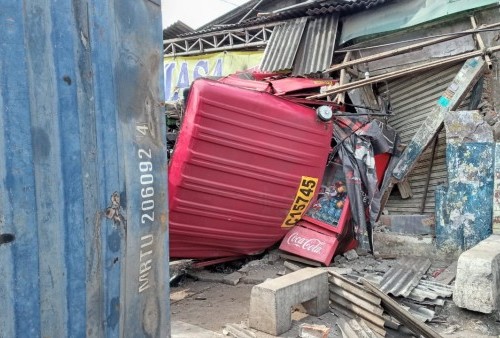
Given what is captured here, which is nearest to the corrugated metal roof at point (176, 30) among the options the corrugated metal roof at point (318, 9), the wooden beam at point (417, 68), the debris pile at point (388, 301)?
the corrugated metal roof at point (318, 9)

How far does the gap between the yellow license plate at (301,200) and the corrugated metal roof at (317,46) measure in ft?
7.50

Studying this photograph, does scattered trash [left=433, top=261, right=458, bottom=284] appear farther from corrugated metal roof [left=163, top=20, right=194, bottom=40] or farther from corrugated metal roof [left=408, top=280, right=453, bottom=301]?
corrugated metal roof [left=163, top=20, right=194, bottom=40]

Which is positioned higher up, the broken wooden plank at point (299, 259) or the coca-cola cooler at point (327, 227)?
the coca-cola cooler at point (327, 227)

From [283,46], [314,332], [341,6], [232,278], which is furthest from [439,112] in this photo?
[314,332]

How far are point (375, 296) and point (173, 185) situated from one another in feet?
7.73

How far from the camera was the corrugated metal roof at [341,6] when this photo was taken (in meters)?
7.04

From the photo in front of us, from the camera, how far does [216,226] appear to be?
5.31 m

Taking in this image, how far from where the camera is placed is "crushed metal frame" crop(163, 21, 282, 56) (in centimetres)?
890

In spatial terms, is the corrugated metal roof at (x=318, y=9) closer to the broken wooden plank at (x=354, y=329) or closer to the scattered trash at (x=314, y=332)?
the broken wooden plank at (x=354, y=329)

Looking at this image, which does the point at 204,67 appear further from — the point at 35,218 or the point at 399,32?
the point at 35,218

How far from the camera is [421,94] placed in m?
6.79

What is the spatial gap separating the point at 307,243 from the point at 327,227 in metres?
0.34

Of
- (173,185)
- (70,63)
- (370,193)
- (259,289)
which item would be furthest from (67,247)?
(370,193)

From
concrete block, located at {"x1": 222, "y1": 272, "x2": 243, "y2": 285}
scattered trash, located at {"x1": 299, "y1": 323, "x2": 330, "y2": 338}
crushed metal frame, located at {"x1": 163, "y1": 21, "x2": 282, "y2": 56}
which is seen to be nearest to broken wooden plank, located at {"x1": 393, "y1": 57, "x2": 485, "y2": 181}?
concrete block, located at {"x1": 222, "y1": 272, "x2": 243, "y2": 285}
